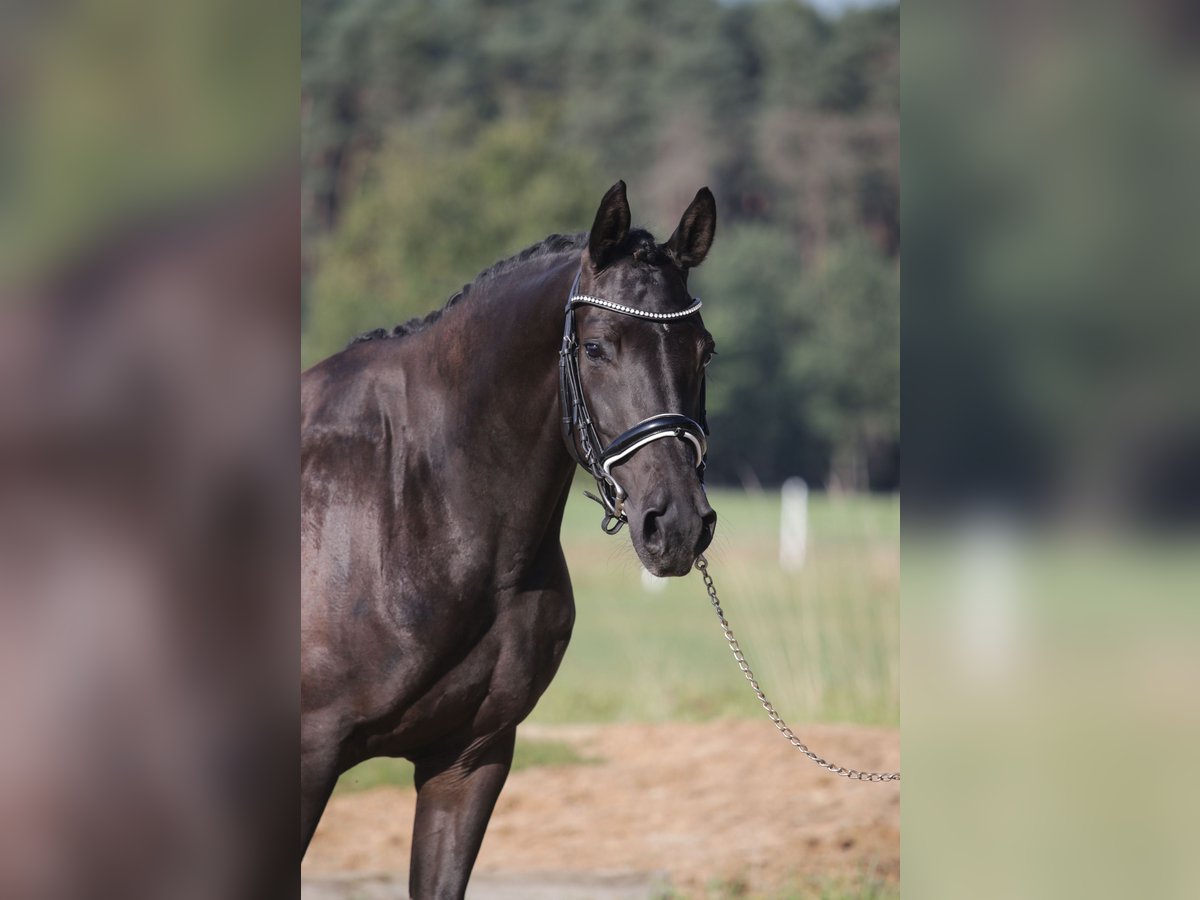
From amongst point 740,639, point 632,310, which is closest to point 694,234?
point 632,310

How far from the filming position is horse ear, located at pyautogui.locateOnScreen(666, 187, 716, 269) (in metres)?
3.15

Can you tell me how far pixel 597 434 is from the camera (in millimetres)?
2967

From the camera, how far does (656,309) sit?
293 centimetres

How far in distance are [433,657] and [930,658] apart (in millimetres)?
1918

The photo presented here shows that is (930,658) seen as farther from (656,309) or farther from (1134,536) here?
(656,309)

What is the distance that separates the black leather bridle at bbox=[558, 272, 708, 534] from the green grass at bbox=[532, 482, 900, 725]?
17 centimetres

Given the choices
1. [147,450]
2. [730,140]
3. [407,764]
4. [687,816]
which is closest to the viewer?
[147,450]

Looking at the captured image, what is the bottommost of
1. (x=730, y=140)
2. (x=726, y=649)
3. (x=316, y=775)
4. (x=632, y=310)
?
(x=726, y=649)

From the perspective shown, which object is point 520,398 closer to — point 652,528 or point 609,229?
point 609,229

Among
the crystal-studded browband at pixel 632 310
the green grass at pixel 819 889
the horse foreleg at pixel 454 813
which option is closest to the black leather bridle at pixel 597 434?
the crystal-studded browband at pixel 632 310

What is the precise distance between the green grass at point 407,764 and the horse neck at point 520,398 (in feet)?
12.5

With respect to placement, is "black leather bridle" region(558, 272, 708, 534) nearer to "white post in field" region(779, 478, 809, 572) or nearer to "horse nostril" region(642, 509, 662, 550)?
"horse nostril" region(642, 509, 662, 550)

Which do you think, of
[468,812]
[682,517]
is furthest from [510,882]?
[682,517]

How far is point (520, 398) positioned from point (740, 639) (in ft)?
29.8
